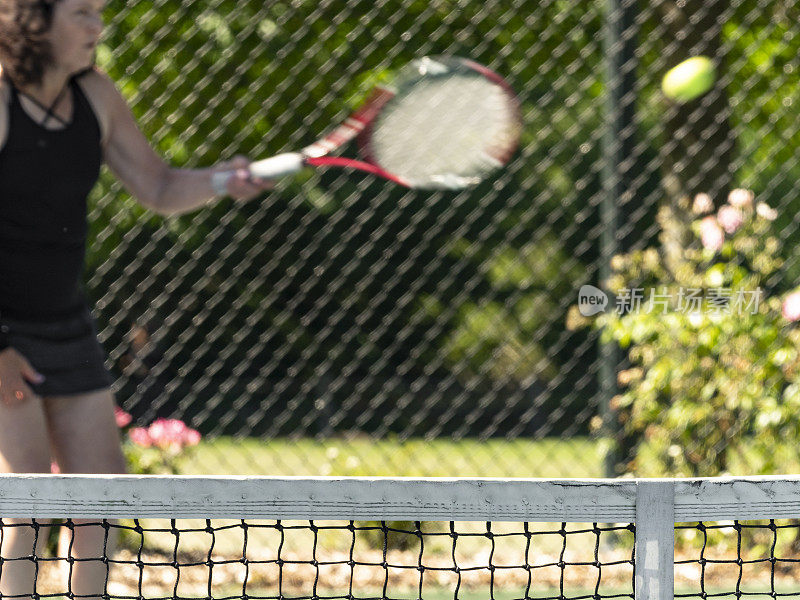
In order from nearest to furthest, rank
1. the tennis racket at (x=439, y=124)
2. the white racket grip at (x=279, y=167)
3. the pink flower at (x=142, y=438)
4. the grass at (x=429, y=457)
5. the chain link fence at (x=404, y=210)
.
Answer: the white racket grip at (x=279, y=167), the tennis racket at (x=439, y=124), the pink flower at (x=142, y=438), the chain link fence at (x=404, y=210), the grass at (x=429, y=457)

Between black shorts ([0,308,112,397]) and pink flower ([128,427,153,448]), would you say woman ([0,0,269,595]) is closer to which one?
black shorts ([0,308,112,397])

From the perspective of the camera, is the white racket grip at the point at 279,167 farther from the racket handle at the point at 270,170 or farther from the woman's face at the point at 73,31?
the woman's face at the point at 73,31

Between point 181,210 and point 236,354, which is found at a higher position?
point 181,210

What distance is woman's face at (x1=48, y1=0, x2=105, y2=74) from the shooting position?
216 centimetres

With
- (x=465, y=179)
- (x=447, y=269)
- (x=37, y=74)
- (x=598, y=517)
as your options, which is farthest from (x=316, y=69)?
(x=598, y=517)

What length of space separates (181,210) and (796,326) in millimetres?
2252

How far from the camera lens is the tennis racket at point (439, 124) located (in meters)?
2.68

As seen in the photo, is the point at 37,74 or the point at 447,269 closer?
the point at 37,74

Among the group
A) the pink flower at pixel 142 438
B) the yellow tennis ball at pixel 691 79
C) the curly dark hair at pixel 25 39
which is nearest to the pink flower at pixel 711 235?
the yellow tennis ball at pixel 691 79

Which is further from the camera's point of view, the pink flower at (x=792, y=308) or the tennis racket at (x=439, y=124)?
the pink flower at (x=792, y=308)

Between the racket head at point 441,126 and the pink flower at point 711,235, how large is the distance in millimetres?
1250

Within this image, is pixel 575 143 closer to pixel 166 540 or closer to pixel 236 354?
pixel 236 354

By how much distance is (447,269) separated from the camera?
7.03 meters

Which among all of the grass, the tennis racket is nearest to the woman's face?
the tennis racket
